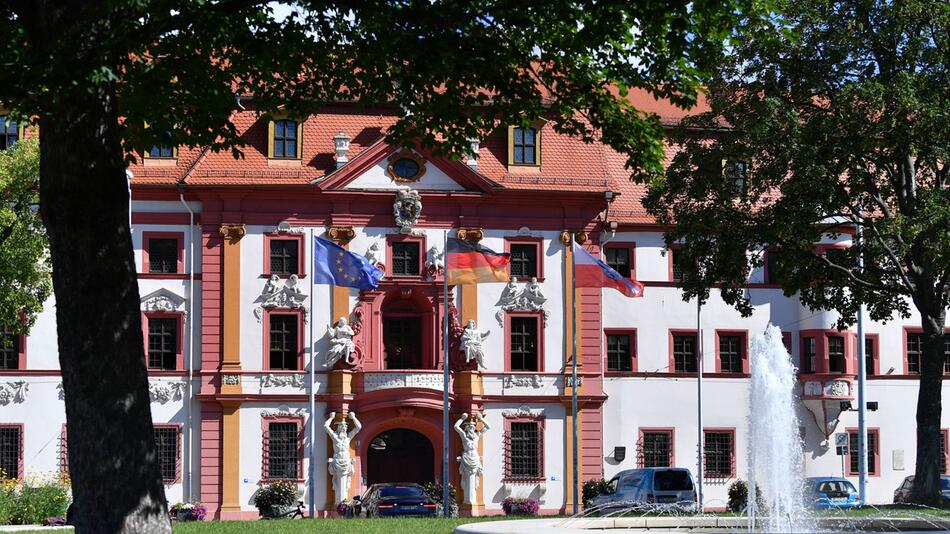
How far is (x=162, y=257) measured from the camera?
4897 cm

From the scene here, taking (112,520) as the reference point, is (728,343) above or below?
above

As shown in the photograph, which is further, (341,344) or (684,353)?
(684,353)

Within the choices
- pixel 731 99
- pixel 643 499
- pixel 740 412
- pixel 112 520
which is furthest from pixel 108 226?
pixel 740 412

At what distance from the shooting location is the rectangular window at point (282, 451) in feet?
157

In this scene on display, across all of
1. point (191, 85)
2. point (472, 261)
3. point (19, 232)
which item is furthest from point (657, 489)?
point (191, 85)

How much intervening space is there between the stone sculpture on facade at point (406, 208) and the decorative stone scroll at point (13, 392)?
12.9 metres

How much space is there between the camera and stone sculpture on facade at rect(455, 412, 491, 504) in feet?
158

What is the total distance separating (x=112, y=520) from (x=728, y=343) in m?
37.3

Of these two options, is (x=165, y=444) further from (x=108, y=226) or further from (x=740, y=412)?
(x=108, y=226)

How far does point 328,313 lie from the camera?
4897cm

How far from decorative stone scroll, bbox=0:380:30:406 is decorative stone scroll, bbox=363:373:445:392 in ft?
35.2

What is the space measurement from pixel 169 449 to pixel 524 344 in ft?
39.0

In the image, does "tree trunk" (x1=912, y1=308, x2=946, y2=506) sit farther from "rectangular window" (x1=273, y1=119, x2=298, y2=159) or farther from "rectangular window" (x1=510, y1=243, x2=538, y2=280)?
"rectangular window" (x1=273, y1=119, x2=298, y2=159)

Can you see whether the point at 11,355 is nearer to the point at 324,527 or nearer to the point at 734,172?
the point at 324,527
